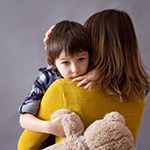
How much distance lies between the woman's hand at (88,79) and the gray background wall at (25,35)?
109 cm

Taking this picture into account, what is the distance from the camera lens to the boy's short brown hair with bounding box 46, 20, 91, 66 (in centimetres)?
92

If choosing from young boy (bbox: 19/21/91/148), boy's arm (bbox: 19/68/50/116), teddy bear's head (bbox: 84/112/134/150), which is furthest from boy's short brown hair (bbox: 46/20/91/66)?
teddy bear's head (bbox: 84/112/134/150)

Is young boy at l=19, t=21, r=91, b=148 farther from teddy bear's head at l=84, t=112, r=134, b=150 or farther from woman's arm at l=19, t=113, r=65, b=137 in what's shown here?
teddy bear's head at l=84, t=112, r=134, b=150

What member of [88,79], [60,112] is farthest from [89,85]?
[60,112]

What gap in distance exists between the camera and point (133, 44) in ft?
3.37

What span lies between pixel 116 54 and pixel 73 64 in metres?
0.19

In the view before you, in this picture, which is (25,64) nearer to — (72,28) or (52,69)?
(52,69)

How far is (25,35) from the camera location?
6.34 feet

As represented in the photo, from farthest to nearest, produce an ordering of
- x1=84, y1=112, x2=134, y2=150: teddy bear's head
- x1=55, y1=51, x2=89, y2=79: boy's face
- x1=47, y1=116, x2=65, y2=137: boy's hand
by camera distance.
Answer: x1=55, y1=51, x2=89, y2=79: boy's face, x1=47, y1=116, x2=65, y2=137: boy's hand, x1=84, y1=112, x2=134, y2=150: teddy bear's head

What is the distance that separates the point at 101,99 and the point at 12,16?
1286 millimetres

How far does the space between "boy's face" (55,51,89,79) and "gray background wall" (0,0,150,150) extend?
1033 mm

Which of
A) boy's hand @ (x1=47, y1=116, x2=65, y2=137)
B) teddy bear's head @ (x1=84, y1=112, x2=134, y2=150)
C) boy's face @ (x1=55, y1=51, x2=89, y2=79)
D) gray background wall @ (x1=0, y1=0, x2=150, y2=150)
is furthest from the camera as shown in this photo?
gray background wall @ (x1=0, y1=0, x2=150, y2=150)

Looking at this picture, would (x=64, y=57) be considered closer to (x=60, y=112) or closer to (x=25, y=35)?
(x=60, y=112)

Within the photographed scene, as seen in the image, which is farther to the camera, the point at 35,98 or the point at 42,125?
the point at 35,98
